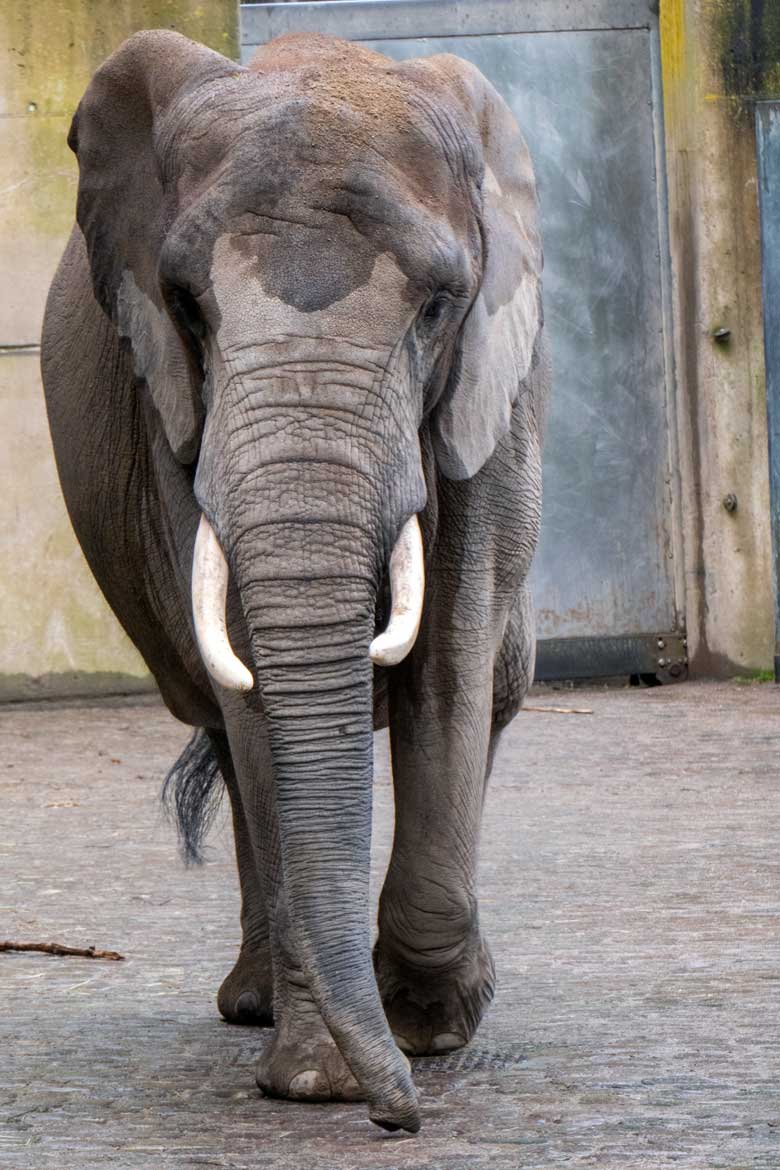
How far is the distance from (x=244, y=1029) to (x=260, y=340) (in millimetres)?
1873

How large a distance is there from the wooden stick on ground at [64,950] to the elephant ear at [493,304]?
2072 millimetres

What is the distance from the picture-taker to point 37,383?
40.6 ft

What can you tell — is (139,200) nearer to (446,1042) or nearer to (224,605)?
Answer: (224,605)

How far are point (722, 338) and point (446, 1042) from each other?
27.6 feet

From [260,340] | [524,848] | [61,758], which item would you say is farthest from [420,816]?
[61,758]

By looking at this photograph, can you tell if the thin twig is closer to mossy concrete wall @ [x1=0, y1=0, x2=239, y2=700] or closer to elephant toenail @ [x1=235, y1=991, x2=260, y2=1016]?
mossy concrete wall @ [x1=0, y1=0, x2=239, y2=700]

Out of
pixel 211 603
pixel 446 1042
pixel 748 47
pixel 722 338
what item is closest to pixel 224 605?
pixel 211 603

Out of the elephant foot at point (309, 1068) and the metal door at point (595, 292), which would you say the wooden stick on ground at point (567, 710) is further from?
the elephant foot at point (309, 1068)

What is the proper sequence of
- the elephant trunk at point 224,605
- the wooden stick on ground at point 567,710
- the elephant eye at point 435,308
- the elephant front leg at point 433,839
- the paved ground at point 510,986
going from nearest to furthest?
the elephant trunk at point 224,605
the paved ground at point 510,986
the elephant eye at point 435,308
the elephant front leg at point 433,839
the wooden stick on ground at point 567,710

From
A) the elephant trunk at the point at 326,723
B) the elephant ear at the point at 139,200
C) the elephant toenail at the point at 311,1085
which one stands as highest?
the elephant ear at the point at 139,200

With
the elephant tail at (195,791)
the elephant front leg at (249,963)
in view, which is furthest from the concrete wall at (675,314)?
the elephant front leg at (249,963)

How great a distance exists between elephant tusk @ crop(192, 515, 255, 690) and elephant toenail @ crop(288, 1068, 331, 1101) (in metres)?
0.78

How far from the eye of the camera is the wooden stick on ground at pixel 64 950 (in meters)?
5.96

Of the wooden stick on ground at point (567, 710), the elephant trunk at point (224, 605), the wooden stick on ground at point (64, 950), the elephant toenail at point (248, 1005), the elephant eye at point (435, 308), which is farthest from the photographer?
the wooden stick on ground at point (567, 710)
